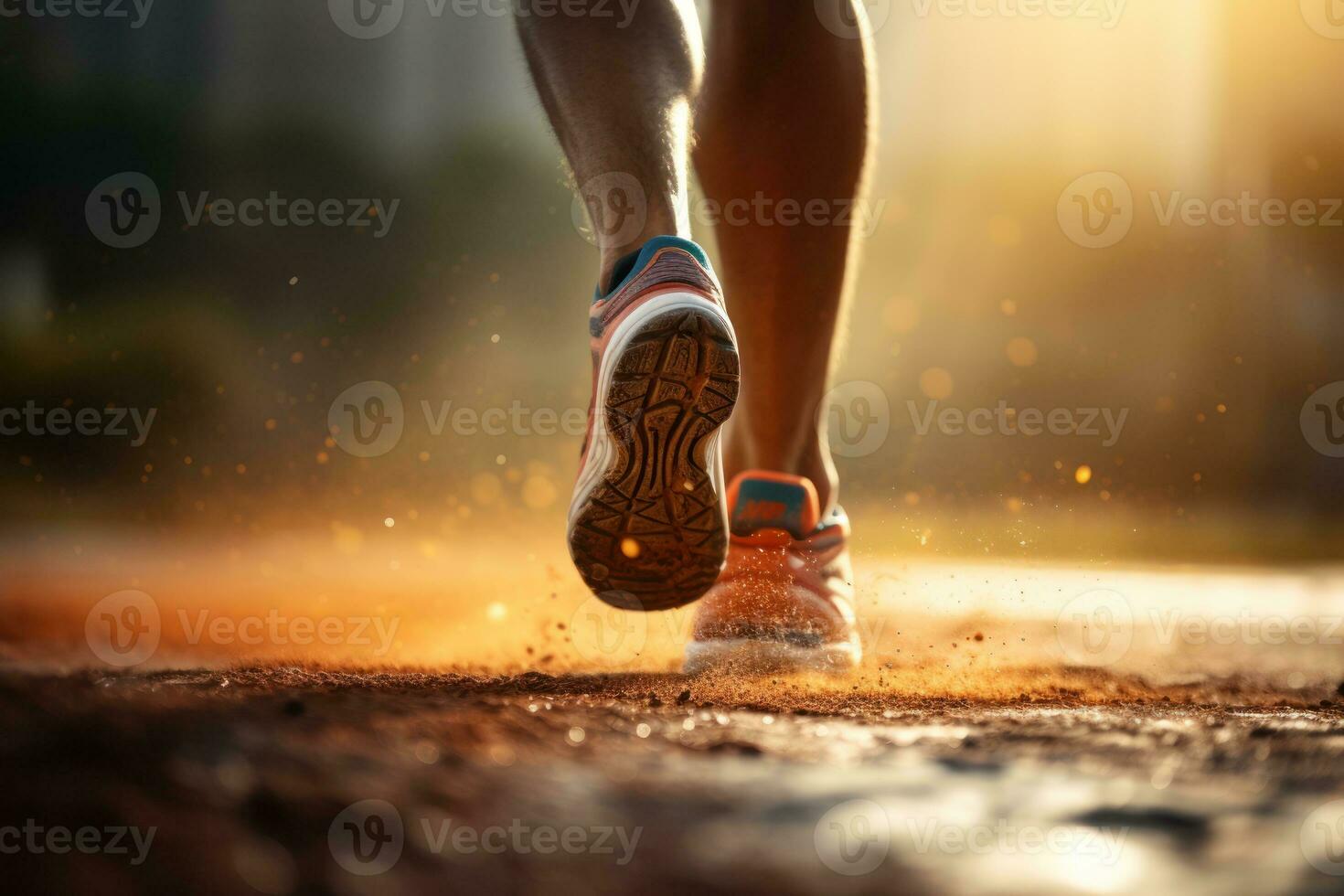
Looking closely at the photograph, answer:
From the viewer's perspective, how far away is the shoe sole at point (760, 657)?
1.30 meters

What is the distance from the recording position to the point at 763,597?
1.41 metres

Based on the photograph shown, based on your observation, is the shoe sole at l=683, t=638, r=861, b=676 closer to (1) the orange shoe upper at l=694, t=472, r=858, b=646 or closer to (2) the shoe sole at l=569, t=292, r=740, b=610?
(1) the orange shoe upper at l=694, t=472, r=858, b=646

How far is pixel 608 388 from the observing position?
3.40ft

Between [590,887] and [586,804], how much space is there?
0.35 ft

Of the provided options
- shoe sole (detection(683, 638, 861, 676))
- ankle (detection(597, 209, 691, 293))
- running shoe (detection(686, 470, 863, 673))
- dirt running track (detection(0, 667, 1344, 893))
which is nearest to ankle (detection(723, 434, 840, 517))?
running shoe (detection(686, 470, 863, 673))

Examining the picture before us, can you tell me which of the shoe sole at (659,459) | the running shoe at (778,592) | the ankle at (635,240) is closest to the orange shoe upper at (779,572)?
the running shoe at (778,592)

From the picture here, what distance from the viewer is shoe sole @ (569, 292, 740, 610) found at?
1.01m

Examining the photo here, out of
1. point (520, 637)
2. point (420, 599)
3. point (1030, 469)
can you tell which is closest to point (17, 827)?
point (520, 637)

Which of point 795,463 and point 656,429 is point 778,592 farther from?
point 656,429

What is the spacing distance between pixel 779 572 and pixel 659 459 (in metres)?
0.44

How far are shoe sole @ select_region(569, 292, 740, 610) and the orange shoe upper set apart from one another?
218mm

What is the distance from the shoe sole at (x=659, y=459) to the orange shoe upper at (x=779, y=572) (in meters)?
0.22

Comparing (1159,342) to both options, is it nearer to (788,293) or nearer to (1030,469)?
(1030,469)

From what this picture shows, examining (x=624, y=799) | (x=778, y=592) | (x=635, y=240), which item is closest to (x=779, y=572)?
(x=778, y=592)
